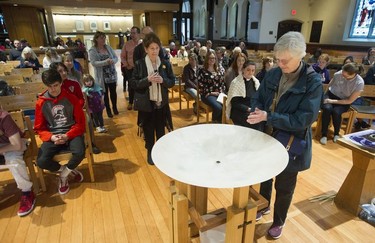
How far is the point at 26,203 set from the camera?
79.7 inches

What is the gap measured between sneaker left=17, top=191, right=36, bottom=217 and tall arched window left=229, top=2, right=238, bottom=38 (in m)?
13.3

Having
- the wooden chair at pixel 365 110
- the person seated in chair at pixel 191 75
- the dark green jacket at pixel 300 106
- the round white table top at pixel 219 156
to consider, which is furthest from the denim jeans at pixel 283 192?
the person seated in chair at pixel 191 75

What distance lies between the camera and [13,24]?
Result: 39.6 ft

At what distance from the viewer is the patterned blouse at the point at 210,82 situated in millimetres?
3457

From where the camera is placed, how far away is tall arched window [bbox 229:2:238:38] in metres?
13.2

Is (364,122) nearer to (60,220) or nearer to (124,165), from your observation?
(124,165)

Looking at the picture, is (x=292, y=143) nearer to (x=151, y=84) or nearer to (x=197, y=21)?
(x=151, y=84)

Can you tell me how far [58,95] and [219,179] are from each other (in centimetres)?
180

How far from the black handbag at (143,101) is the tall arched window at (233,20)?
485 inches

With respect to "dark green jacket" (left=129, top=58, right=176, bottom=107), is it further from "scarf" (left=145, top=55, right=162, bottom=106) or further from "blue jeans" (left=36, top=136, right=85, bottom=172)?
"blue jeans" (left=36, top=136, right=85, bottom=172)

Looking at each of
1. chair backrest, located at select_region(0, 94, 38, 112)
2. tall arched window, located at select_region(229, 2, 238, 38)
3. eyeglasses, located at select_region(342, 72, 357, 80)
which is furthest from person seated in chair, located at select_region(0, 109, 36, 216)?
tall arched window, located at select_region(229, 2, 238, 38)

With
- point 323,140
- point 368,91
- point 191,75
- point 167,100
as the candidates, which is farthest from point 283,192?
point 368,91

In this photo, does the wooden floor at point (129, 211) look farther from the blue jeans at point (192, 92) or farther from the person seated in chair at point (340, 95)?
the blue jeans at point (192, 92)

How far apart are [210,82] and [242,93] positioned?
2.62 ft
